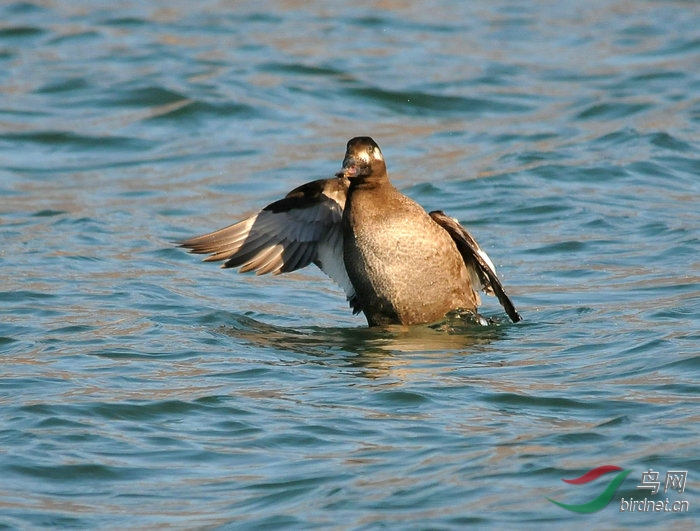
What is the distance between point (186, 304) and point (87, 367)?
1.96 meters

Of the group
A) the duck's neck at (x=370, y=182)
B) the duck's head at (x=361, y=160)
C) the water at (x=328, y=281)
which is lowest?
the water at (x=328, y=281)

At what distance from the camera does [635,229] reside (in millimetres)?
12195

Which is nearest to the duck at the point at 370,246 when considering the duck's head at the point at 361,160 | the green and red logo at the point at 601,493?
the duck's head at the point at 361,160

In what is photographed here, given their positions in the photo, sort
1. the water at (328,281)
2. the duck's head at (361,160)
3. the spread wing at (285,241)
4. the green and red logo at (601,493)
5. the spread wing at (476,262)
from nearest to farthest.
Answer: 1. the green and red logo at (601,493)
2. the water at (328,281)
3. the duck's head at (361,160)
4. the spread wing at (476,262)
5. the spread wing at (285,241)

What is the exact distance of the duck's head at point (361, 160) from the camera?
8.48m

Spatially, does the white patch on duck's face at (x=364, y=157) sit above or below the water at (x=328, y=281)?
above

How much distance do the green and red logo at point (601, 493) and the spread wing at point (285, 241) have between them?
11.4 ft

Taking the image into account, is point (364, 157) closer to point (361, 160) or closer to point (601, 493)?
point (361, 160)

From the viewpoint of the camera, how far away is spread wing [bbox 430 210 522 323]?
8.82 meters

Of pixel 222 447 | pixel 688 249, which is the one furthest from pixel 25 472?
pixel 688 249

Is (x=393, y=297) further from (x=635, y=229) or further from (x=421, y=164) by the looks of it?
(x=421, y=164)

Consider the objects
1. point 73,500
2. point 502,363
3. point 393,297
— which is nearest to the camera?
point 73,500

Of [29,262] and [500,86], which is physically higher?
[500,86]

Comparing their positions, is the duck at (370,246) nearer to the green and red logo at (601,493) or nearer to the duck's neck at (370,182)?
the duck's neck at (370,182)
